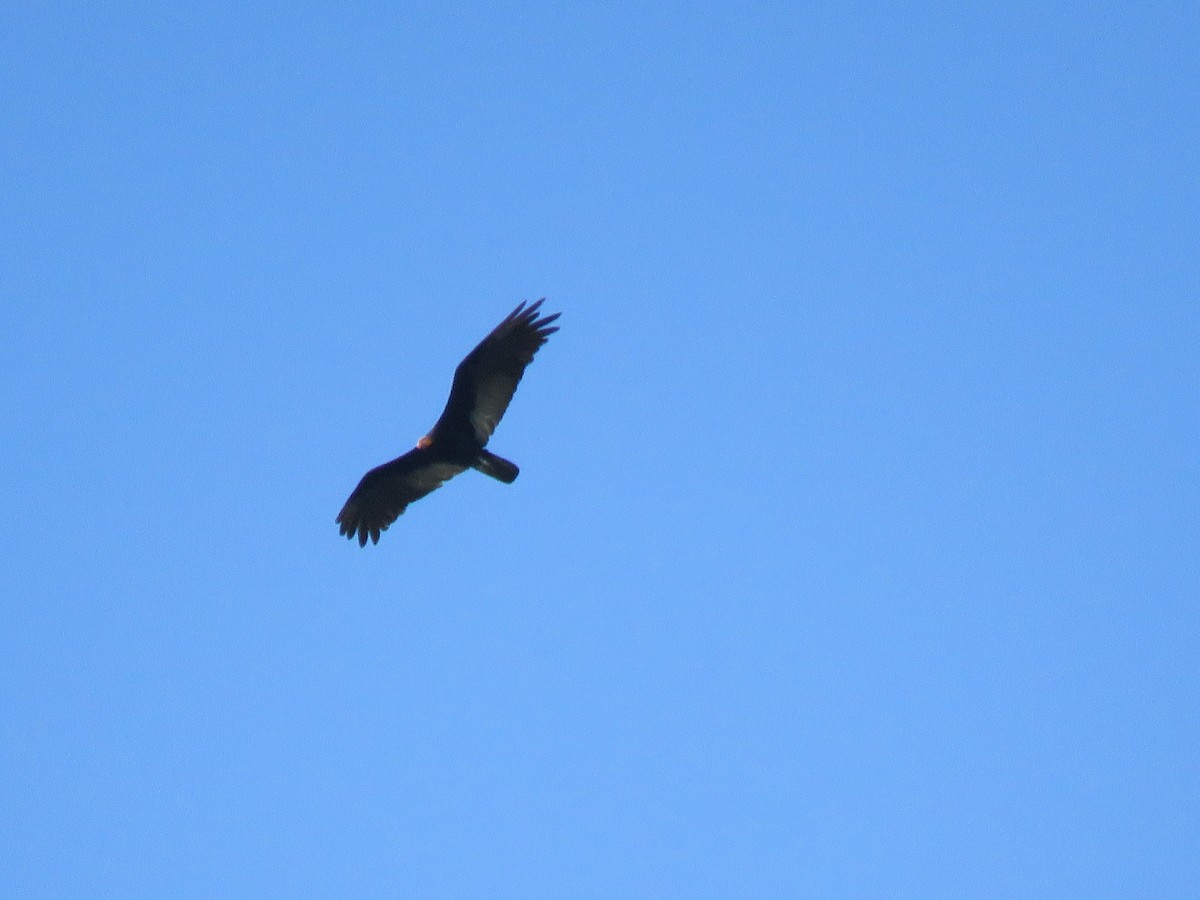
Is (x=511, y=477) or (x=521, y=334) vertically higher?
(x=521, y=334)

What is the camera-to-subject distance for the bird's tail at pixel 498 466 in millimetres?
16359

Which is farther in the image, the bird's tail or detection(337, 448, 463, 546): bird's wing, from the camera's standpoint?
detection(337, 448, 463, 546): bird's wing

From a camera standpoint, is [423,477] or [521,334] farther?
[423,477]

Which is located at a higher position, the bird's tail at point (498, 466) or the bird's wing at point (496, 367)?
the bird's wing at point (496, 367)

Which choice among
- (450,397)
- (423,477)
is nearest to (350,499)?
(423,477)

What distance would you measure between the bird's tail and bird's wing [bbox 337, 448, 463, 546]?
1.36ft

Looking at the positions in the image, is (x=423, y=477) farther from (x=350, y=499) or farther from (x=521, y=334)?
(x=521, y=334)

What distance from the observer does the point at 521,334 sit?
52.6 ft

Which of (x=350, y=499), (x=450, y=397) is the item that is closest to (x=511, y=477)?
(x=450, y=397)

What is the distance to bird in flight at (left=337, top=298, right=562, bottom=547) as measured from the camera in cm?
1603

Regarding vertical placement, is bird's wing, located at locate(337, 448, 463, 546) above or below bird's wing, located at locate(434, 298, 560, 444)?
below

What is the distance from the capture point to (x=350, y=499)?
17344 millimetres

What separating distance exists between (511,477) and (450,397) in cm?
111

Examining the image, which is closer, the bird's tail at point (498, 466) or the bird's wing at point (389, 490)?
the bird's tail at point (498, 466)
